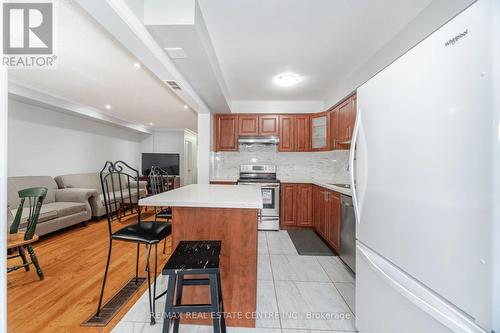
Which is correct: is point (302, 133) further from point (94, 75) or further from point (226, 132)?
point (94, 75)

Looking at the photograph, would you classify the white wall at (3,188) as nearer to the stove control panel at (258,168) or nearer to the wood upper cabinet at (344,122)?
the wood upper cabinet at (344,122)

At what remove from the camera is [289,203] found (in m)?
4.09

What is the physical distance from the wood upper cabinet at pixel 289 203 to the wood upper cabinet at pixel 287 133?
0.81m

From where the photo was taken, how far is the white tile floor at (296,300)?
1642 mm

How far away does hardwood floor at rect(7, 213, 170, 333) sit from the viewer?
1693 millimetres

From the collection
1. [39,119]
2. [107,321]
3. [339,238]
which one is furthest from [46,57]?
[339,238]

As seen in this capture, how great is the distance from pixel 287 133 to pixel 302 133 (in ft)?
0.98

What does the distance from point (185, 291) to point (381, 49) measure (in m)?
3.04

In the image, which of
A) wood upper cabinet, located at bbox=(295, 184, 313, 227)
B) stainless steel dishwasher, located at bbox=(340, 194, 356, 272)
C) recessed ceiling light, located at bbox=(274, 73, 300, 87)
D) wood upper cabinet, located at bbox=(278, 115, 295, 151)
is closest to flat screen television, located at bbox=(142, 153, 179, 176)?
wood upper cabinet, located at bbox=(278, 115, 295, 151)

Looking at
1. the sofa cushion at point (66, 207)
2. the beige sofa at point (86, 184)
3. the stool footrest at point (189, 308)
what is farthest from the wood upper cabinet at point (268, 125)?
the sofa cushion at point (66, 207)

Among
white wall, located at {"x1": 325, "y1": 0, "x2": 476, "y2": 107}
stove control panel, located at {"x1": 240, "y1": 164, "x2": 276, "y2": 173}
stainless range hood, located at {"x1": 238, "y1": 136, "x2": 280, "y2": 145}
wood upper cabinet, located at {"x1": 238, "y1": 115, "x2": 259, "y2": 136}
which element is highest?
white wall, located at {"x1": 325, "y1": 0, "x2": 476, "y2": 107}

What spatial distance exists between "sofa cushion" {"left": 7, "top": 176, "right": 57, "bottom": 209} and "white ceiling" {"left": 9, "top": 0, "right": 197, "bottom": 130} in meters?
1.56

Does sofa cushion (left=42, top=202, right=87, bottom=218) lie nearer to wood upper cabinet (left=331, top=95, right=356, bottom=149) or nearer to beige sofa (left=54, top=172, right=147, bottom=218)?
beige sofa (left=54, top=172, right=147, bottom=218)

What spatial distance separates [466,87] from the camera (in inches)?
29.4
